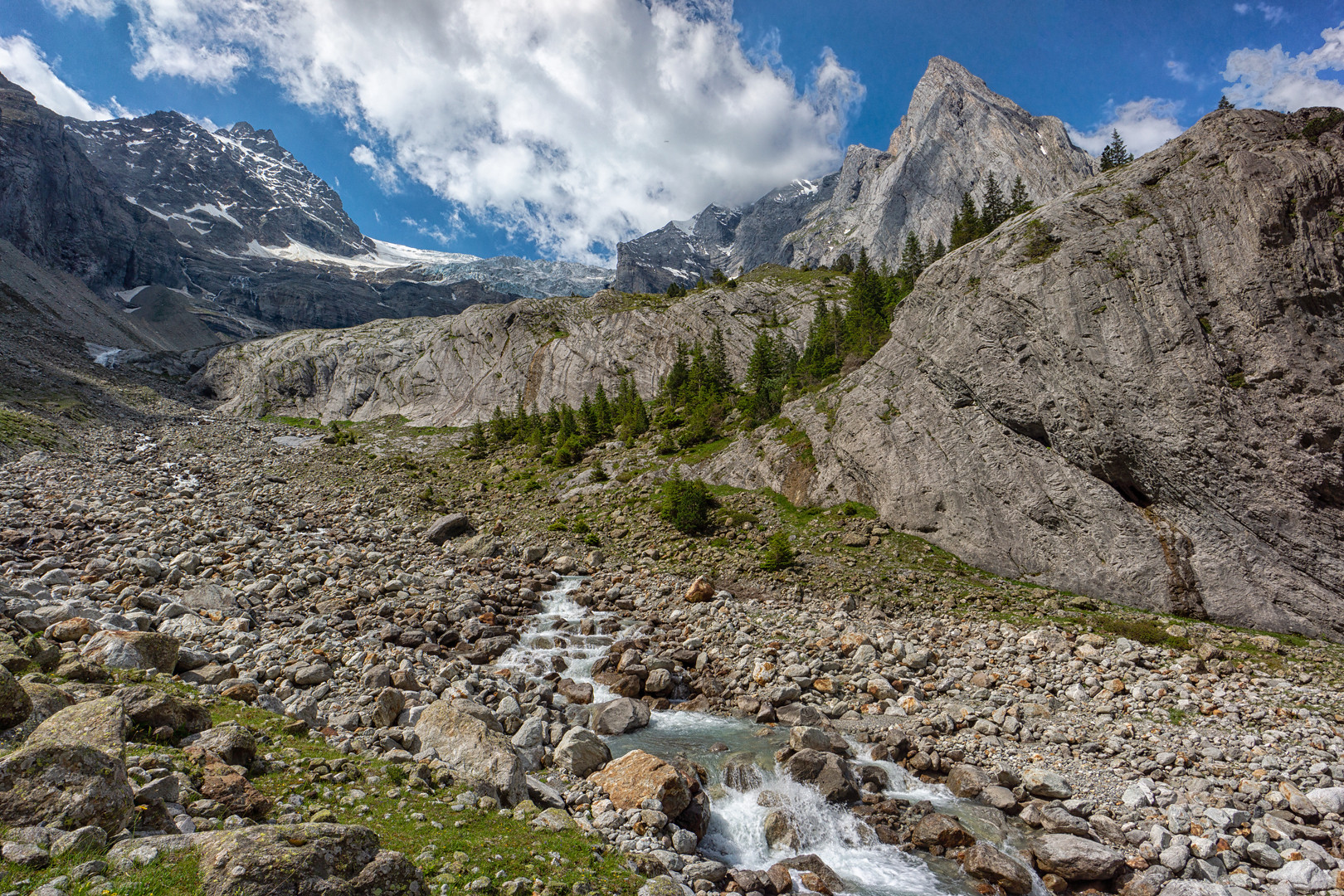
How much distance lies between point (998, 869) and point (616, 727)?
10403 mm

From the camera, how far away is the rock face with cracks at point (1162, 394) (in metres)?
21.7

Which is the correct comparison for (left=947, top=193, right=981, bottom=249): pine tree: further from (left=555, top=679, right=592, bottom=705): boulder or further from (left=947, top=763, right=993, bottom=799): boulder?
(left=555, top=679, right=592, bottom=705): boulder

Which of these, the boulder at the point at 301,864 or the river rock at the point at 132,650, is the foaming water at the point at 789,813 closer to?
the boulder at the point at 301,864

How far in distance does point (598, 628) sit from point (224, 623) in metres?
13.7

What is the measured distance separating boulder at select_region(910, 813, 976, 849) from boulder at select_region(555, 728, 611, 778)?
8.05m

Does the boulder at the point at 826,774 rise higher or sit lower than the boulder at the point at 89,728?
lower

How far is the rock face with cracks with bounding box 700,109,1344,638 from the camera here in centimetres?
2167

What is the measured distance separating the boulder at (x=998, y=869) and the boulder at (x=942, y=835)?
0.45m

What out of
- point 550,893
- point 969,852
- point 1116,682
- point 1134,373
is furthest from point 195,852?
point 1134,373

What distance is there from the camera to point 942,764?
15336 mm

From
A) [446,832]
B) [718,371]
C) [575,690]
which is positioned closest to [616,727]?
[575,690]

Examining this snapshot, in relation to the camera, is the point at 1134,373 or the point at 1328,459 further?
the point at 1134,373

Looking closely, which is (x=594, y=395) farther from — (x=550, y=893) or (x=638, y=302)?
(x=550, y=893)

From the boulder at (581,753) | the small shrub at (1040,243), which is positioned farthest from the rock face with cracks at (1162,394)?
the boulder at (581,753)
